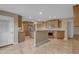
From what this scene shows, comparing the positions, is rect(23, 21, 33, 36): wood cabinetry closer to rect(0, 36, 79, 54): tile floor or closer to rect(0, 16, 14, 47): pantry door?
rect(0, 36, 79, 54): tile floor

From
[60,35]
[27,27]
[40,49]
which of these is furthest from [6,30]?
[60,35]

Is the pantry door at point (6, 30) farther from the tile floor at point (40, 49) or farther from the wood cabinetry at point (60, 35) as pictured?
the wood cabinetry at point (60, 35)

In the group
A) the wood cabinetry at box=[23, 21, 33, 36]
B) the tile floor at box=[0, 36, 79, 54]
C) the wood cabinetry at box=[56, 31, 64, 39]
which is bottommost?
the tile floor at box=[0, 36, 79, 54]

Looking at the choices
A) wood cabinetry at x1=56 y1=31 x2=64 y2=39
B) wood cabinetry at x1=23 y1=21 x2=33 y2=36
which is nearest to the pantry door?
wood cabinetry at x1=23 y1=21 x2=33 y2=36

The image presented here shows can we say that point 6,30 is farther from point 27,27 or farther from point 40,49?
point 40,49

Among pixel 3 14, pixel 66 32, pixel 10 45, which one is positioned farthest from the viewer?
pixel 66 32

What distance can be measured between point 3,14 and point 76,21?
12.8 ft

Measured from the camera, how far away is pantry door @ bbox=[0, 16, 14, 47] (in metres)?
6.13

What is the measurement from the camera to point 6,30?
21.6 feet

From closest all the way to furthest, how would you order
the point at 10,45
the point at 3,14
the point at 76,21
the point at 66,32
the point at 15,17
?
the point at 76,21 < the point at 3,14 < the point at 10,45 < the point at 15,17 < the point at 66,32

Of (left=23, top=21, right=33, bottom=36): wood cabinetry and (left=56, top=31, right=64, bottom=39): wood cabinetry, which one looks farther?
(left=56, top=31, right=64, bottom=39): wood cabinetry

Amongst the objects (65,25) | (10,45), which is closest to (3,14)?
(10,45)

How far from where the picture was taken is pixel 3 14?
6.23 metres
